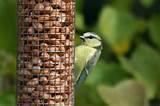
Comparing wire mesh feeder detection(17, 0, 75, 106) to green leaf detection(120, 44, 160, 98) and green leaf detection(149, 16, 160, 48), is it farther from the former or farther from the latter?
green leaf detection(149, 16, 160, 48)

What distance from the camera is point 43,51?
3.91m

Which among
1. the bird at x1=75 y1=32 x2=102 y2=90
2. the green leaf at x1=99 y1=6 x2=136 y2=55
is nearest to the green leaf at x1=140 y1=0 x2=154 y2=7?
the green leaf at x1=99 y1=6 x2=136 y2=55

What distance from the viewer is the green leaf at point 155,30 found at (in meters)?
8.00

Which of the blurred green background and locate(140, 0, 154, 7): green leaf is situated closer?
the blurred green background

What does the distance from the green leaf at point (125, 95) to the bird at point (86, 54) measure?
1.54 metres

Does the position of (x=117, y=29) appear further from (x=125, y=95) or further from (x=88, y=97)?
(x=125, y=95)

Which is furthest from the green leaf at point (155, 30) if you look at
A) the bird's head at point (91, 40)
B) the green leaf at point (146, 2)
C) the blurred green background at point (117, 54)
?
the bird's head at point (91, 40)

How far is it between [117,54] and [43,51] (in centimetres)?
411

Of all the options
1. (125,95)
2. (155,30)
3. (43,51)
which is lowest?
(155,30)

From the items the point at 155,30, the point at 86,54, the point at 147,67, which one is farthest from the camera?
the point at 155,30

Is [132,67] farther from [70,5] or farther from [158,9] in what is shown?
[70,5]

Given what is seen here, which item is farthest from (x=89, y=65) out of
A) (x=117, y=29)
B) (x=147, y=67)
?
(x=117, y=29)

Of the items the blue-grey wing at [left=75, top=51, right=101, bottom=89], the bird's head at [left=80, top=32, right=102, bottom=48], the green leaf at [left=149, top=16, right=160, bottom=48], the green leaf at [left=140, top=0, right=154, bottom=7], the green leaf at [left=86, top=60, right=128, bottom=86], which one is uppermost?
the bird's head at [left=80, top=32, right=102, bottom=48]

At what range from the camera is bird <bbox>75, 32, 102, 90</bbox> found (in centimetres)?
400
